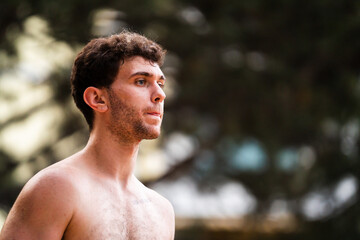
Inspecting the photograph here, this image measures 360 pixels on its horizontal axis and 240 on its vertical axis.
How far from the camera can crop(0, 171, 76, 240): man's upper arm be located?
2.43 metres

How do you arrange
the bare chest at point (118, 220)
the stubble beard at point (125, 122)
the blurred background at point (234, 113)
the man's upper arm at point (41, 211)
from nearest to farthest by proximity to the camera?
1. the man's upper arm at point (41, 211)
2. the bare chest at point (118, 220)
3. the stubble beard at point (125, 122)
4. the blurred background at point (234, 113)

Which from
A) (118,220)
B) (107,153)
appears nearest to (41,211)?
(118,220)

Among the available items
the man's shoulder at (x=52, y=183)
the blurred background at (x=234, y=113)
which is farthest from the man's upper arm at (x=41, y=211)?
the blurred background at (x=234, y=113)

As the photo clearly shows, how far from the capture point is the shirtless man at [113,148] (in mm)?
2582

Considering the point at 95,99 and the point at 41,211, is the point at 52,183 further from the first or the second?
the point at 95,99

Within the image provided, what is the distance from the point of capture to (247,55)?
36.5 feet

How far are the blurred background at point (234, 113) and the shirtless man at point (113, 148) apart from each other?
6.72 m

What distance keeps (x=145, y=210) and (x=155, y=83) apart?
2.08ft

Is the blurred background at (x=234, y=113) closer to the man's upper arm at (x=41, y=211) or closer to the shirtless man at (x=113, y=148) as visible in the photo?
the shirtless man at (x=113, y=148)

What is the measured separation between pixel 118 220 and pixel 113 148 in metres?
0.37

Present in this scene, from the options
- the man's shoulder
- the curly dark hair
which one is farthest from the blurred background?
the man's shoulder

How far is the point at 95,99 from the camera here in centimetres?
284

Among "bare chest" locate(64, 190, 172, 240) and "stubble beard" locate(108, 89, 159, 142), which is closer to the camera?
"bare chest" locate(64, 190, 172, 240)

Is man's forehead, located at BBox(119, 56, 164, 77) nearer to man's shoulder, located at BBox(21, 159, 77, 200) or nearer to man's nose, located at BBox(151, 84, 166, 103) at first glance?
man's nose, located at BBox(151, 84, 166, 103)
